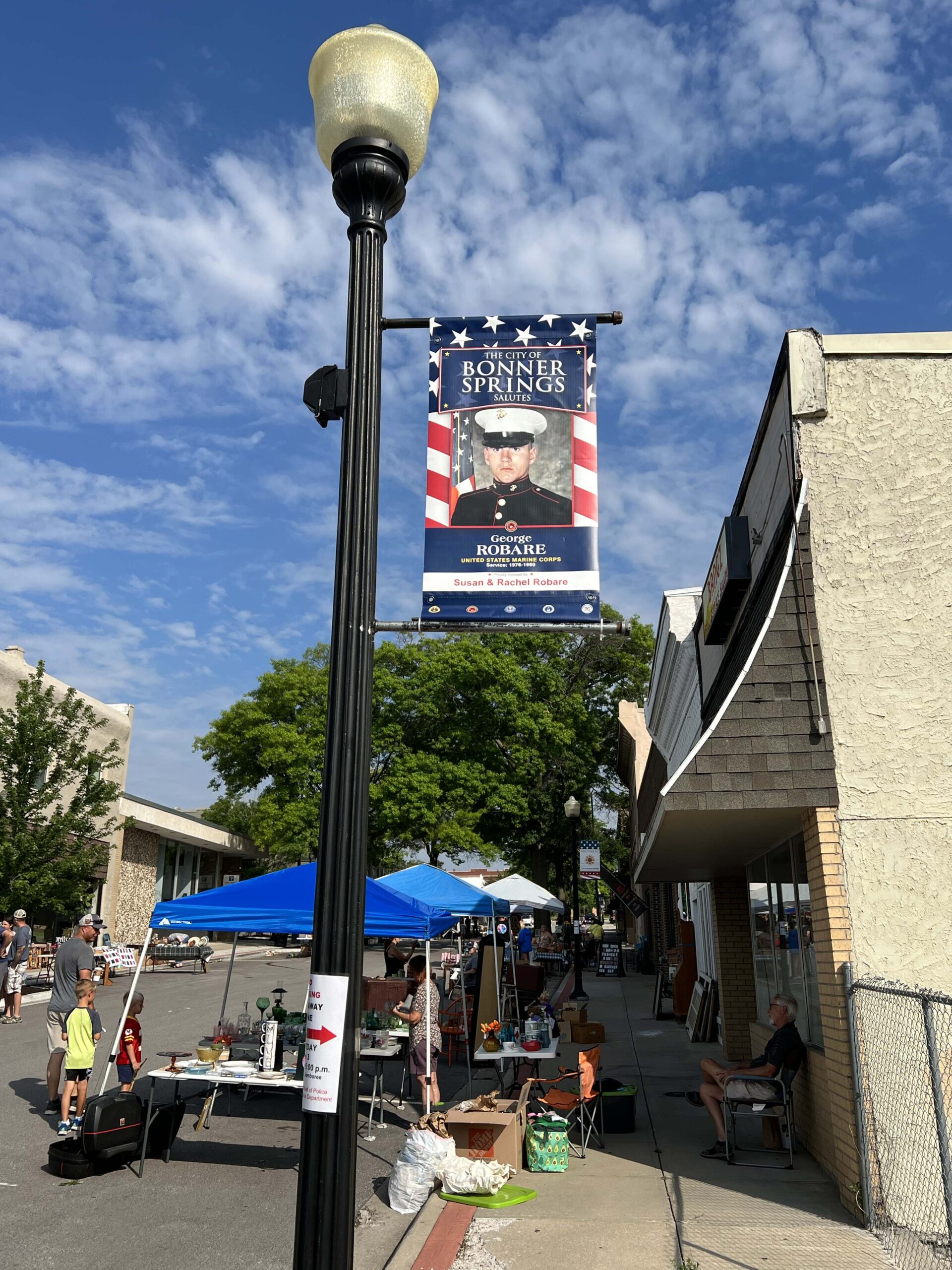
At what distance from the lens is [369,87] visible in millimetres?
4141

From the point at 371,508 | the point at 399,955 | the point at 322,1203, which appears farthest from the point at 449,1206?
the point at 399,955

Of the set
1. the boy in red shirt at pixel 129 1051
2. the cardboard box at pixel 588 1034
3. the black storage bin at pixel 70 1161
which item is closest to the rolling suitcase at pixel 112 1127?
the black storage bin at pixel 70 1161

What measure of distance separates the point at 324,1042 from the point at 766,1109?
5.88 metres

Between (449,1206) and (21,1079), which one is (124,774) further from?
(449,1206)

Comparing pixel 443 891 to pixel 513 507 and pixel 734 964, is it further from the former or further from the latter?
pixel 513 507

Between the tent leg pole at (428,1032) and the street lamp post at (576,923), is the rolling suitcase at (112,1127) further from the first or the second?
the street lamp post at (576,923)

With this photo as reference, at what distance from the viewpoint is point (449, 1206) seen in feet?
22.4

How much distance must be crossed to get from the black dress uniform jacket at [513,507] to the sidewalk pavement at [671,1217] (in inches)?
165

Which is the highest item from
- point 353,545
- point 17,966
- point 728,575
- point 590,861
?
point 728,575

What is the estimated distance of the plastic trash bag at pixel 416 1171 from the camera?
22.4 feet

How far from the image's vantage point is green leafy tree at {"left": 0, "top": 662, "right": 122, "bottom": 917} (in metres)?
21.4

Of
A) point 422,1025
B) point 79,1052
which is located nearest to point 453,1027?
point 422,1025

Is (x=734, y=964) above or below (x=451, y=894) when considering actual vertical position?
below

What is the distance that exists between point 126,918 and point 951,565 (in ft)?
107
